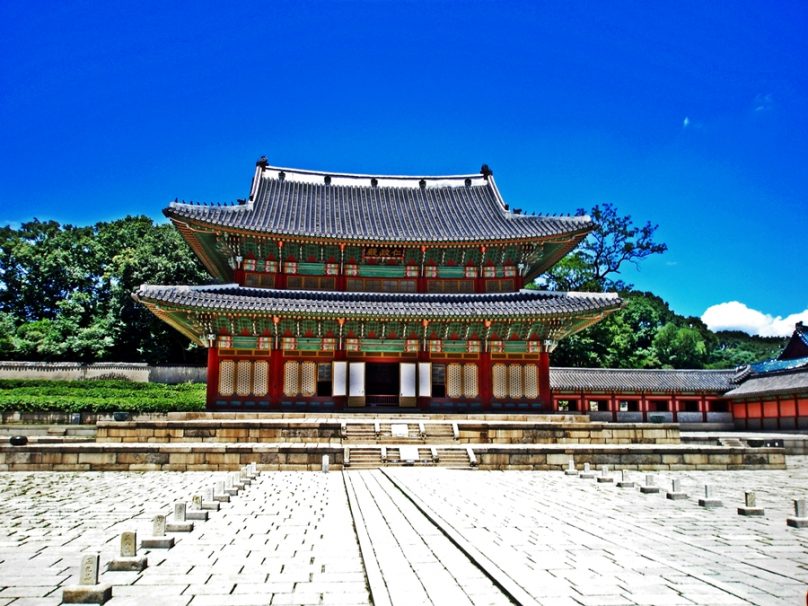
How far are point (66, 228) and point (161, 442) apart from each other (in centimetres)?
5064

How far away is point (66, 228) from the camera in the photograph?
65375mm

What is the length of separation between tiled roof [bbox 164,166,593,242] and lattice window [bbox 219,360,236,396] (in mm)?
6642

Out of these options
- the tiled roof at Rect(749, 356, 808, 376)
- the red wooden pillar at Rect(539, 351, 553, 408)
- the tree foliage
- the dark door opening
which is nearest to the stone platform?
the red wooden pillar at Rect(539, 351, 553, 408)

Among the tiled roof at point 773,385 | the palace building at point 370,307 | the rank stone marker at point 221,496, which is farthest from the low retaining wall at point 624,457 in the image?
the tiled roof at point 773,385

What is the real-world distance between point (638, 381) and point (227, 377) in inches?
1161

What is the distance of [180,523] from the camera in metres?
10.5

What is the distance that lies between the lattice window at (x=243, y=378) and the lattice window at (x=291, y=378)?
1672mm

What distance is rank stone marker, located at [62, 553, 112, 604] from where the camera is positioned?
6.68 m

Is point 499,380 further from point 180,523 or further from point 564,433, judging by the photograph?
point 180,523

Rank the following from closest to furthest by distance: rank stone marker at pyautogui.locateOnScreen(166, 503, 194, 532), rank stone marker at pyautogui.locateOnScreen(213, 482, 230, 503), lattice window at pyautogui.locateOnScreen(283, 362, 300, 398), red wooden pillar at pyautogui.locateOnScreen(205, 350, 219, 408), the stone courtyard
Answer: the stone courtyard, rank stone marker at pyautogui.locateOnScreen(166, 503, 194, 532), rank stone marker at pyautogui.locateOnScreen(213, 482, 230, 503), red wooden pillar at pyautogui.locateOnScreen(205, 350, 219, 408), lattice window at pyautogui.locateOnScreen(283, 362, 300, 398)

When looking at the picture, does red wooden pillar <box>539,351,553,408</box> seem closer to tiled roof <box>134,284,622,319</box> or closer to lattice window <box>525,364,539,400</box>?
lattice window <box>525,364,539,400</box>

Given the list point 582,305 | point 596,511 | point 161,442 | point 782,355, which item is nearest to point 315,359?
point 161,442

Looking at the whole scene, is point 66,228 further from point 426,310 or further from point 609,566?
point 609,566

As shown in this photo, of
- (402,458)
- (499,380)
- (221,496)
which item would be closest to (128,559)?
(221,496)
